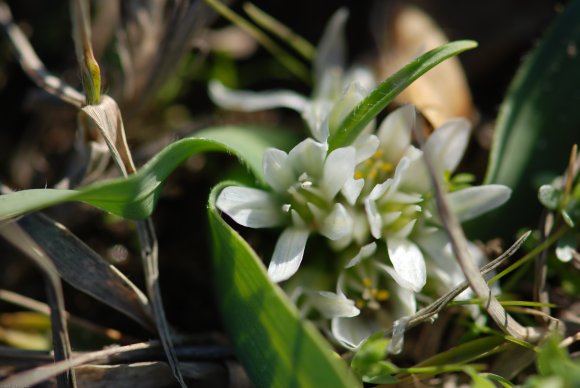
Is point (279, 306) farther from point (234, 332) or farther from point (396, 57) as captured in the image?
point (396, 57)

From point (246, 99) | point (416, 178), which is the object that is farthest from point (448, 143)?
point (246, 99)

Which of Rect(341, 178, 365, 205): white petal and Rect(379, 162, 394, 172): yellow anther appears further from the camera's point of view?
Rect(379, 162, 394, 172): yellow anther

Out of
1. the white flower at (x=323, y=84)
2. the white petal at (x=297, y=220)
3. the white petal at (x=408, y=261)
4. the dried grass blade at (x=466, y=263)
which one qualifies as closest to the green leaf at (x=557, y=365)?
the dried grass blade at (x=466, y=263)

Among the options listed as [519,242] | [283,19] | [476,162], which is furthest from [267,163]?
[283,19]

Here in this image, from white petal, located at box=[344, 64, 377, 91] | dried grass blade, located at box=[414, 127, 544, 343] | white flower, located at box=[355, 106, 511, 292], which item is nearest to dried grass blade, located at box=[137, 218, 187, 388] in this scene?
white flower, located at box=[355, 106, 511, 292]

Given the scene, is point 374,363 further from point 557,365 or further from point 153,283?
point 153,283

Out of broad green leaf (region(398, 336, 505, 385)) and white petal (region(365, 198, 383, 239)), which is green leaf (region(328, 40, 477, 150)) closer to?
white petal (region(365, 198, 383, 239))
